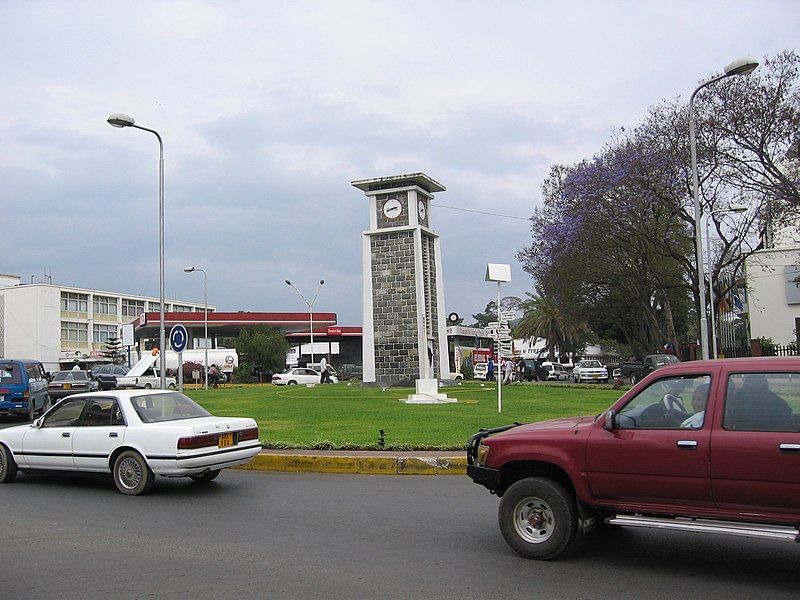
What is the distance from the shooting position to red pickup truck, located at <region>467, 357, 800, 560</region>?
5695 mm

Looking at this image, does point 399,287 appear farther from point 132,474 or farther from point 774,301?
point 132,474

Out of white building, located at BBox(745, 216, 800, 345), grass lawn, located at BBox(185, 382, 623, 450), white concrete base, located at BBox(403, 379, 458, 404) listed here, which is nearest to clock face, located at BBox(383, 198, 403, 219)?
grass lawn, located at BBox(185, 382, 623, 450)

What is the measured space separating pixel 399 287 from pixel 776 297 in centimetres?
2664

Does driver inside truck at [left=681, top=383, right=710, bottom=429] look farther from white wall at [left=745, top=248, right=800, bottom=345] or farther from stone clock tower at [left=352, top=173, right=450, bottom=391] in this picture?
white wall at [left=745, top=248, right=800, bottom=345]

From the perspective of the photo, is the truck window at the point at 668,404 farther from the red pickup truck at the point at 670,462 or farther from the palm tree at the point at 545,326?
the palm tree at the point at 545,326

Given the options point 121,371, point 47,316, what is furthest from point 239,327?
point 47,316

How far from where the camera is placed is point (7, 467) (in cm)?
1115

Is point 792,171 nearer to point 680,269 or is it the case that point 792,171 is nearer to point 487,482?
point 680,269

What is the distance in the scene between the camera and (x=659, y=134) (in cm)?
3375

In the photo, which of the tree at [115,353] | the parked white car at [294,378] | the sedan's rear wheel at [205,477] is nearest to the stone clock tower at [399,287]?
the parked white car at [294,378]

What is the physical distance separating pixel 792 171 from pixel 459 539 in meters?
27.0

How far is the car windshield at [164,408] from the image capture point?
412 inches

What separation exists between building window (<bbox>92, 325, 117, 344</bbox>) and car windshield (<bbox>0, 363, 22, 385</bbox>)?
270 feet

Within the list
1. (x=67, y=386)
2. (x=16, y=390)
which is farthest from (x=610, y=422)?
(x=67, y=386)
